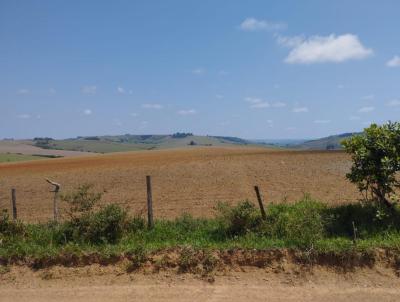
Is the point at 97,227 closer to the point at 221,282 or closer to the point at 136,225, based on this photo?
the point at 136,225

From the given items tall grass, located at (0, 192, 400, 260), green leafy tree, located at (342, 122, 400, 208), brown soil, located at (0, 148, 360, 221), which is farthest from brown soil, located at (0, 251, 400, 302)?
brown soil, located at (0, 148, 360, 221)

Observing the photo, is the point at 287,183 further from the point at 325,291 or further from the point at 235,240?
the point at 325,291

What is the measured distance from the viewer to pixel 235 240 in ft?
32.8

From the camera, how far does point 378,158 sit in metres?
11.0

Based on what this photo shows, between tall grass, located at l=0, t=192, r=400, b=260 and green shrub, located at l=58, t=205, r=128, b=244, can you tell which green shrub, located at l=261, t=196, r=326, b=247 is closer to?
tall grass, located at l=0, t=192, r=400, b=260

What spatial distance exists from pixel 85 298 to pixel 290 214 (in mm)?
5613

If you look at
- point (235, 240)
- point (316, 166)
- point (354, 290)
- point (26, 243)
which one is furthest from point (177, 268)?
point (316, 166)

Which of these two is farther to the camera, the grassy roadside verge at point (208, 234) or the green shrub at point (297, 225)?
the green shrub at point (297, 225)

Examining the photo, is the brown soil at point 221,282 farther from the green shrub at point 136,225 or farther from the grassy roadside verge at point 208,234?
the green shrub at point 136,225

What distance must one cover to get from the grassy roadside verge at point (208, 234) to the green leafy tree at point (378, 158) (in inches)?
26.3

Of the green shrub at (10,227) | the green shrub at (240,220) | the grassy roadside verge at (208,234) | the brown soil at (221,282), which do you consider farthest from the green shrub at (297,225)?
the green shrub at (10,227)

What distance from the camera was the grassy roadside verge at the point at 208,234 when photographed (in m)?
9.24

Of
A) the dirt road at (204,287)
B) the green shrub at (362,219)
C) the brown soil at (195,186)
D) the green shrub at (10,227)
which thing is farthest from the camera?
the brown soil at (195,186)

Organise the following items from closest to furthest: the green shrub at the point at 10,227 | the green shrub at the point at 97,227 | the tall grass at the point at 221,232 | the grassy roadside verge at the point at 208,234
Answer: the grassy roadside verge at the point at 208,234, the tall grass at the point at 221,232, the green shrub at the point at 97,227, the green shrub at the point at 10,227
